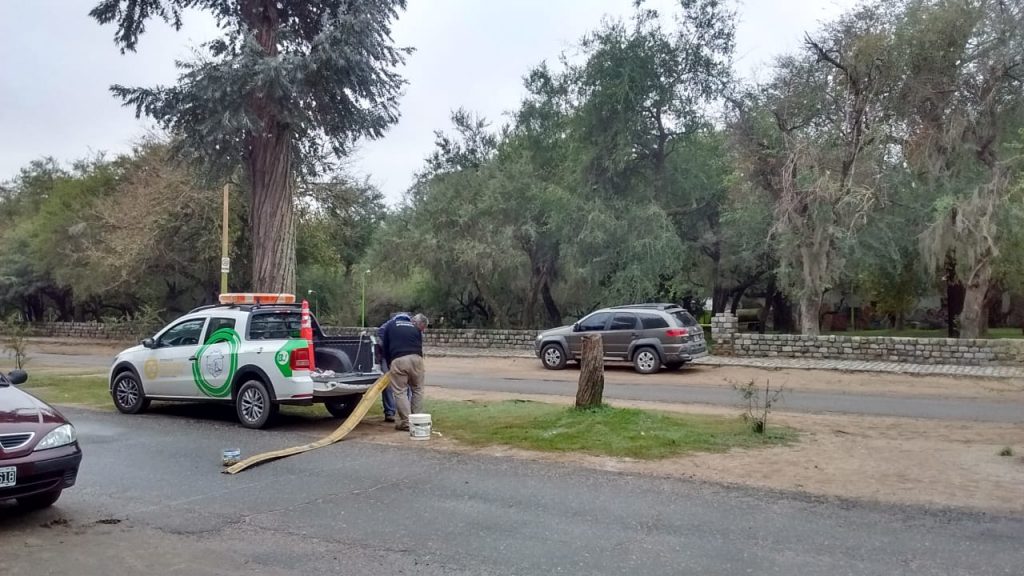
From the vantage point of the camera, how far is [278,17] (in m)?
16.7

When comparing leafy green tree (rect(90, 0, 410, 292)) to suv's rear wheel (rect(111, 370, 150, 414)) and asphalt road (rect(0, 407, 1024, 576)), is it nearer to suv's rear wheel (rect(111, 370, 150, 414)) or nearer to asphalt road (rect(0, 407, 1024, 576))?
suv's rear wheel (rect(111, 370, 150, 414))

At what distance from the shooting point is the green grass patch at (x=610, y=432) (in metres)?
9.43

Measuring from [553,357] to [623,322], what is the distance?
2.30 m

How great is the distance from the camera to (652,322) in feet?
69.3

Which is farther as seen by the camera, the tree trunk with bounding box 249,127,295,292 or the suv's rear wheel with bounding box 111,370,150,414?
the tree trunk with bounding box 249,127,295,292

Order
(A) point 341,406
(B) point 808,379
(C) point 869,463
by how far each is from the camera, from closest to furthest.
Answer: (C) point 869,463 → (A) point 341,406 → (B) point 808,379

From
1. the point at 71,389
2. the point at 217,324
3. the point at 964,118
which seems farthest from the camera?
the point at 964,118

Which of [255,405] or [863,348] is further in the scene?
[863,348]

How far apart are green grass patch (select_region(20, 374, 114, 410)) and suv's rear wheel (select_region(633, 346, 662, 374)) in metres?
12.3

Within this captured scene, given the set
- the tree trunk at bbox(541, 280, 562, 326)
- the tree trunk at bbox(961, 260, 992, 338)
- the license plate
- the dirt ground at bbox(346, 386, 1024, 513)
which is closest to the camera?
the license plate

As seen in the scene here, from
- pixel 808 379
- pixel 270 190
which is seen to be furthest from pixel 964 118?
pixel 270 190

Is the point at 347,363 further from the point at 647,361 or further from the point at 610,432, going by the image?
the point at 647,361

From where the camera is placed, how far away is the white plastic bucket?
1036 cm

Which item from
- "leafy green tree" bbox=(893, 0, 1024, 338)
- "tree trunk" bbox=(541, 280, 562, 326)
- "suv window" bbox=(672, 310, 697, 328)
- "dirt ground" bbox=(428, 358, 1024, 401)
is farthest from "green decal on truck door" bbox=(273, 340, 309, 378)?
"tree trunk" bbox=(541, 280, 562, 326)
